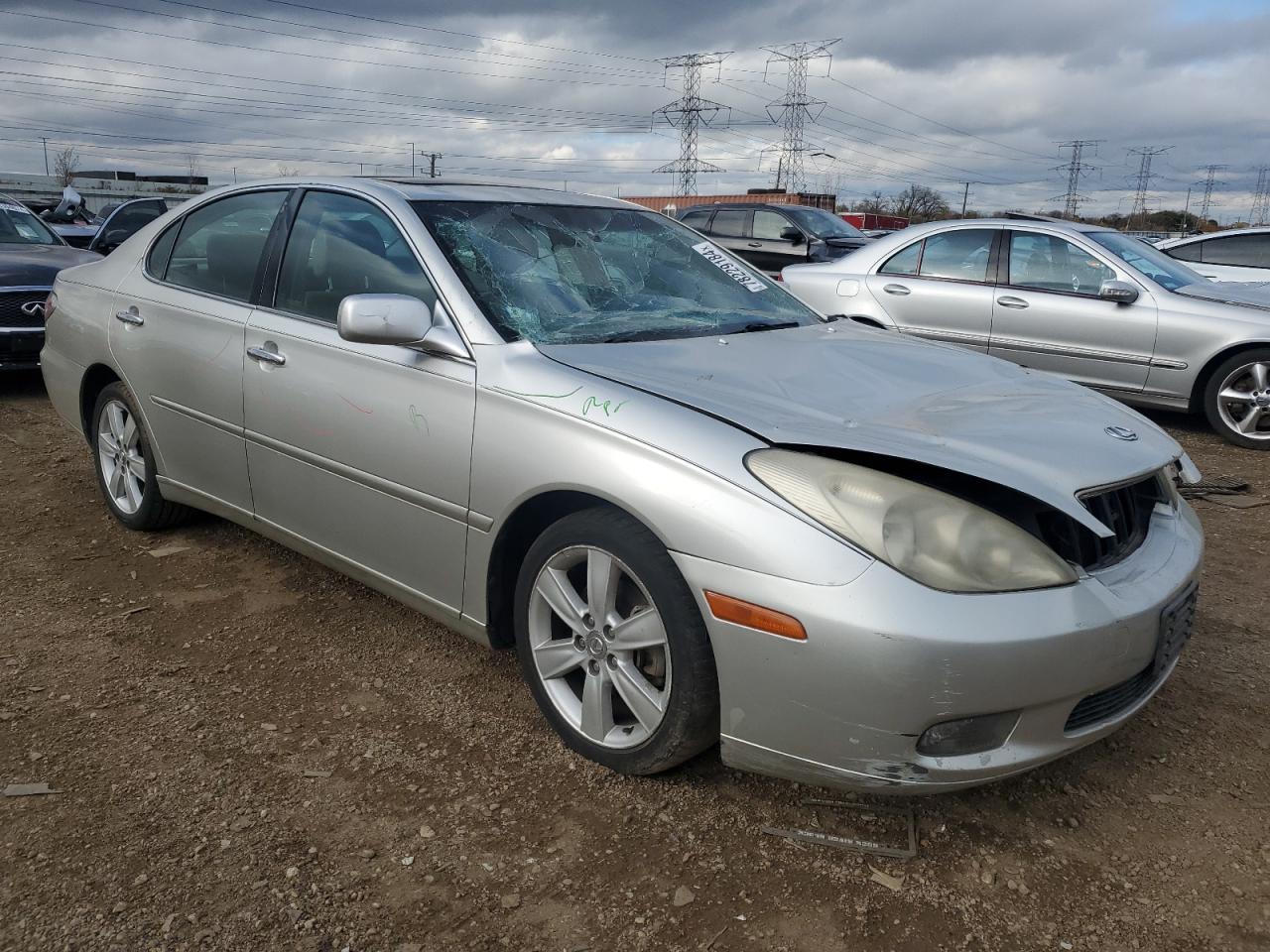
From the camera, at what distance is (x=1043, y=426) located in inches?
105

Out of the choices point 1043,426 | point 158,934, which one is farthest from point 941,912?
point 158,934

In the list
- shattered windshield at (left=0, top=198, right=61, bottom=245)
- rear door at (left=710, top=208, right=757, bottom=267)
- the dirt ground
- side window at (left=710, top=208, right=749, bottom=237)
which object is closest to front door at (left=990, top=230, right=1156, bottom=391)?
the dirt ground

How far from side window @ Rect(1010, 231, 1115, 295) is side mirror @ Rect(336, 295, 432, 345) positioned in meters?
5.98

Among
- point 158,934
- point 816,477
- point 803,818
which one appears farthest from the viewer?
point 803,818

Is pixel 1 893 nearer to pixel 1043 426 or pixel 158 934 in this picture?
pixel 158 934

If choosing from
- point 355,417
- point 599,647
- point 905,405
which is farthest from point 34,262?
point 905,405

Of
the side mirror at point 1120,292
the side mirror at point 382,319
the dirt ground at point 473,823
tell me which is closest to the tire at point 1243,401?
the side mirror at point 1120,292

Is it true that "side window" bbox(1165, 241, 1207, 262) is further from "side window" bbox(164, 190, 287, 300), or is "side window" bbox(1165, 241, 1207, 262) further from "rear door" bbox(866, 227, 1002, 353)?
"side window" bbox(164, 190, 287, 300)

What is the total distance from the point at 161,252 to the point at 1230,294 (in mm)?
6981

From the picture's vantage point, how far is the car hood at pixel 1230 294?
6996 mm

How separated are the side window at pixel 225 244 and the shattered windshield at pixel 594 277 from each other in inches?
33.8

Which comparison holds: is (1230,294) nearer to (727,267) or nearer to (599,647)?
(727,267)

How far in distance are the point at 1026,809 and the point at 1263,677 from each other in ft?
4.30

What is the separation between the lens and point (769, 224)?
551 inches
